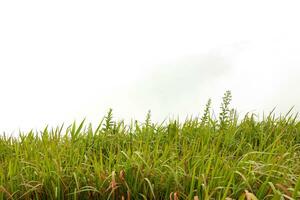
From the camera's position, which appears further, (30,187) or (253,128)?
(253,128)

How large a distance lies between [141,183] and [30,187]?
3.30 ft

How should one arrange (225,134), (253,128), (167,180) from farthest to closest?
(253,128) < (225,134) < (167,180)

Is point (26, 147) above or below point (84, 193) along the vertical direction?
above

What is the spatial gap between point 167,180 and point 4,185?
4.83 feet

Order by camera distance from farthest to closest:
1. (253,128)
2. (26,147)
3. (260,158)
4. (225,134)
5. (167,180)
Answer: (253,128), (225,134), (26,147), (260,158), (167,180)

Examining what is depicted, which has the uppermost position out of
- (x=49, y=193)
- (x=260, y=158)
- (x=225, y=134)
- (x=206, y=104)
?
(x=206, y=104)

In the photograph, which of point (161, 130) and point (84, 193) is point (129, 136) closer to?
point (161, 130)

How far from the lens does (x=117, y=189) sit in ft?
13.5

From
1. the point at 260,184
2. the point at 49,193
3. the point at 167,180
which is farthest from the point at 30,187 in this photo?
the point at 260,184

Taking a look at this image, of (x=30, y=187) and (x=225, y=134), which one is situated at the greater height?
(x=225, y=134)

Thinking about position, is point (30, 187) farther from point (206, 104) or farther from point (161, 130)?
point (206, 104)

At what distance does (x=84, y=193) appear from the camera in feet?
13.8

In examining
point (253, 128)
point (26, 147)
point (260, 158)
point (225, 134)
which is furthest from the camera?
point (253, 128)

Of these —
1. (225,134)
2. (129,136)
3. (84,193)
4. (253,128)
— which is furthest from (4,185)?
(253,128)
